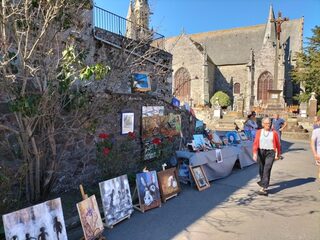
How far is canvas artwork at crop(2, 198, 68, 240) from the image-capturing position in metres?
3.33

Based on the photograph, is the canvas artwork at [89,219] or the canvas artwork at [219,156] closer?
the canvas artwork at [89,219]

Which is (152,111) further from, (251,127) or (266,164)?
(251,127)

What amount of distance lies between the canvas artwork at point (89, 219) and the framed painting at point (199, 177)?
303 centimetres

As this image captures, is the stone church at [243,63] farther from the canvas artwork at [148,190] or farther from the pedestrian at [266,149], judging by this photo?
the canvas artwork at [148,190]

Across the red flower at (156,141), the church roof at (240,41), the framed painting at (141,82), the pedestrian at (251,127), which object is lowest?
the red flower at (156,141)

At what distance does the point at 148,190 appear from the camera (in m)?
5.60

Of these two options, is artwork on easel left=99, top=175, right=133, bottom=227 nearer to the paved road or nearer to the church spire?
the paved road

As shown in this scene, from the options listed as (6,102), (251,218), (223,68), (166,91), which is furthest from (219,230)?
(223,68)

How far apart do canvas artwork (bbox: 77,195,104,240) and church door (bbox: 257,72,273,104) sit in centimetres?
3578

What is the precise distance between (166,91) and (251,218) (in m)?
6.97

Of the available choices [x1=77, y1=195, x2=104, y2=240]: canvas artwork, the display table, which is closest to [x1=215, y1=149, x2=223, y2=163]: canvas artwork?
the display table

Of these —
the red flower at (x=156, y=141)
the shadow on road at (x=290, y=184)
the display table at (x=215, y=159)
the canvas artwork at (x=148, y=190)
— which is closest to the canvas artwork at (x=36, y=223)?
the canvas artwork at (x=148, y=190)

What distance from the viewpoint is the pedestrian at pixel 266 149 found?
6480 mm

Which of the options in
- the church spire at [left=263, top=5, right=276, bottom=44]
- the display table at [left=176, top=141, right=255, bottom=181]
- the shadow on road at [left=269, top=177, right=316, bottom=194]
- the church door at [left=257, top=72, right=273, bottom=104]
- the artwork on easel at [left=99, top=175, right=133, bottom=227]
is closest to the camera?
the artwork on easel at [left=99, top=175, right=133, bottom=227]
